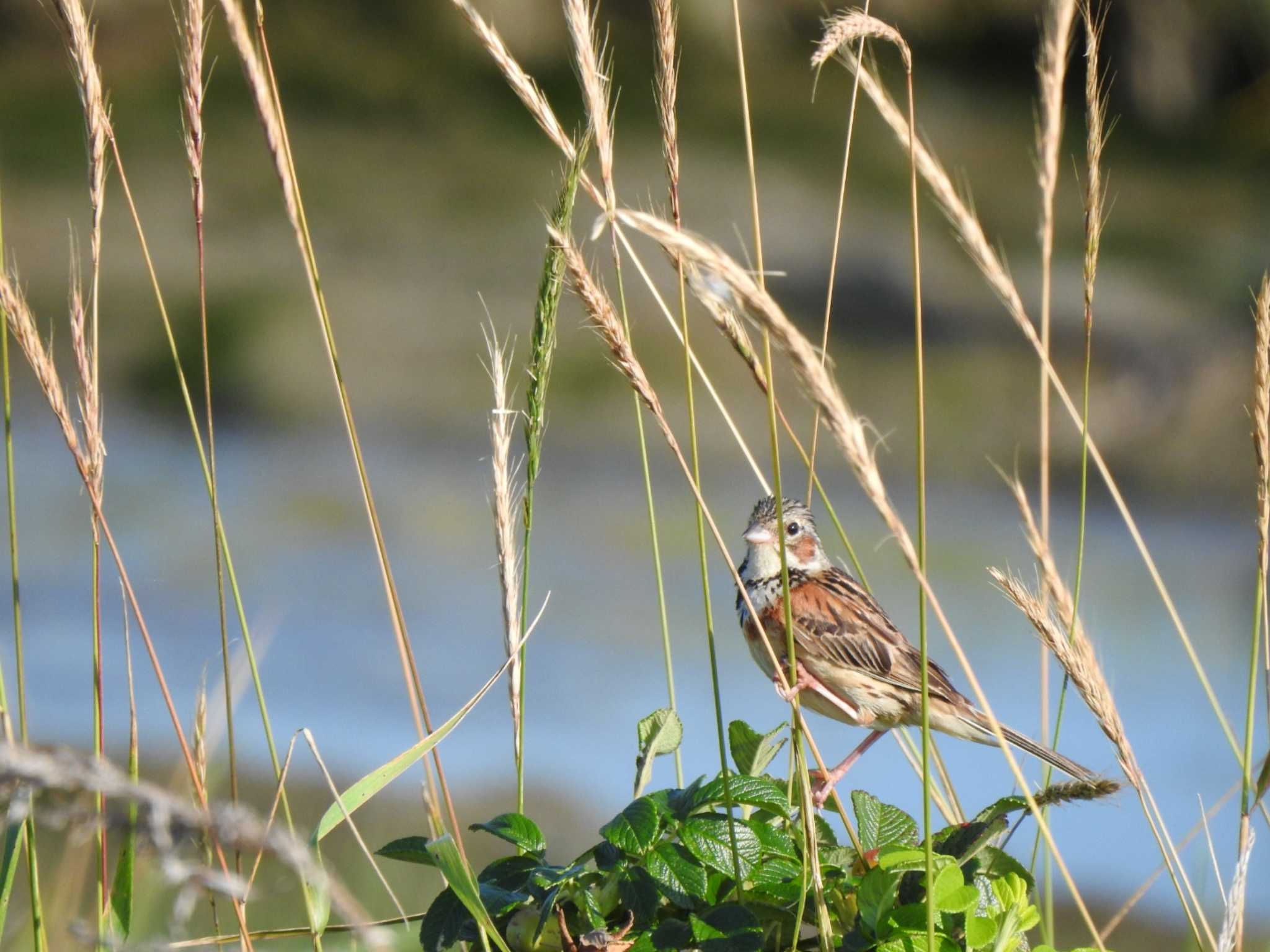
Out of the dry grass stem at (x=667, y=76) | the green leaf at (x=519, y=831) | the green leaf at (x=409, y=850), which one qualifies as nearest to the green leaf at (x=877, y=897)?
the green leaf at (x=519, y=831)

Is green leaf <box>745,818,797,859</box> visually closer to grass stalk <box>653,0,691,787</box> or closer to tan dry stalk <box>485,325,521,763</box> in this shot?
grass stalk <box>653,0,691,787</box>

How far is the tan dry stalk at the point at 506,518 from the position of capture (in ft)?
4.92

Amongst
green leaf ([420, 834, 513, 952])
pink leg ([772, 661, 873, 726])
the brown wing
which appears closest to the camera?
green leaf ([420, 834, 513, 952])

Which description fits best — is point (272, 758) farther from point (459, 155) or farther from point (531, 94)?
point (459, 155)

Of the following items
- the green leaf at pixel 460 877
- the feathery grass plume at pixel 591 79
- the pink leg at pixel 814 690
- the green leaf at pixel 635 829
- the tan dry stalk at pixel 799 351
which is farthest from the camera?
the pink leg at pixel 814 690

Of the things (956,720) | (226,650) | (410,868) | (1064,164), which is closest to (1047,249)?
(226,650)

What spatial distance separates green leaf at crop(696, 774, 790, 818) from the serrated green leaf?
220mm

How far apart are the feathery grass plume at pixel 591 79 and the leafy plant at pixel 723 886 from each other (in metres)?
0.66

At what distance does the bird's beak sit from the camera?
2621mm

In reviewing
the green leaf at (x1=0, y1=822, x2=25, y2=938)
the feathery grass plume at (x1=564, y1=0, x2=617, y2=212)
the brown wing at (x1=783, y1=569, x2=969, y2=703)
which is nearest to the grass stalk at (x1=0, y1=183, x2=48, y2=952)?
the green leaf at (x1=0, y1=822, x2=25, y2=938)

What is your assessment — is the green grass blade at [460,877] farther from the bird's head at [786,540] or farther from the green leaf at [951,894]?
the bird's head at [786,540]

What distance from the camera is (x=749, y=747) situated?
4.81ft

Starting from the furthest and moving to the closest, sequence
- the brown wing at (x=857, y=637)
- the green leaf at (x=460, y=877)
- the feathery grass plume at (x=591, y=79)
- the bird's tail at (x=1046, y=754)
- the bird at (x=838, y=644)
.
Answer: the brown wing at (x=857, y=637) → the bird at (x=838, y=644) → the bird's tail at (x=1046, y=754) → the feathery grass plume at (x=591, y=79) → the green leaf at (x=460, y=877)

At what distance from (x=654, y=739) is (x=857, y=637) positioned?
129 centimetres
